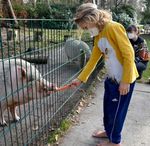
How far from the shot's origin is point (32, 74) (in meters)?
3.37

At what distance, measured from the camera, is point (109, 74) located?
329cm

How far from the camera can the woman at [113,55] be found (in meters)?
2.97

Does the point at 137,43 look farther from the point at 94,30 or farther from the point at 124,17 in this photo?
the point at 124,17

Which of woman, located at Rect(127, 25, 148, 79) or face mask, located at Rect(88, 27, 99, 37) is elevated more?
face mask, located at Rect(88, 27, 99, 37)

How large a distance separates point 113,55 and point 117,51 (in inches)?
2.7

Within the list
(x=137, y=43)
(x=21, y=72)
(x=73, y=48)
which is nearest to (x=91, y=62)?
(x=21, y=72)

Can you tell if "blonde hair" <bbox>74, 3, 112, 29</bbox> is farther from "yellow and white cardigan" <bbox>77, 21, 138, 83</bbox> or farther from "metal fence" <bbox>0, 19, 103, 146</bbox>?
"metal fence" <bbox>0, 19, 103, 146</bbox>

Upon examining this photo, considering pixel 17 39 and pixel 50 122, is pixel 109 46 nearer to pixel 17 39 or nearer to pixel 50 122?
pixel 17 39

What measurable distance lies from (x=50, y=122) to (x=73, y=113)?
627 mm

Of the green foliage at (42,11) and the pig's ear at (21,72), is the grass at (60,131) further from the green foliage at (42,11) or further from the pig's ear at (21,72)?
the green foliage at (42,11)

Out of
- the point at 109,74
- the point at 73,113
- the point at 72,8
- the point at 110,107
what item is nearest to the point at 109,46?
the point at 109,74

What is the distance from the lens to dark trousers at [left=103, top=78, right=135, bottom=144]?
3266mm

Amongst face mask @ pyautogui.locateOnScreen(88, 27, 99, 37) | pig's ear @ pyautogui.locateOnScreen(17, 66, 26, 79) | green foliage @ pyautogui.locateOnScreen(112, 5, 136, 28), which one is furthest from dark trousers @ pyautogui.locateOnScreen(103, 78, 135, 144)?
green foliage @ pyautogui.locateOnScreen(112, 5, 136, 28)

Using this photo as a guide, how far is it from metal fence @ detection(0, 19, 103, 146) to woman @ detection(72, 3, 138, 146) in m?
0.52
